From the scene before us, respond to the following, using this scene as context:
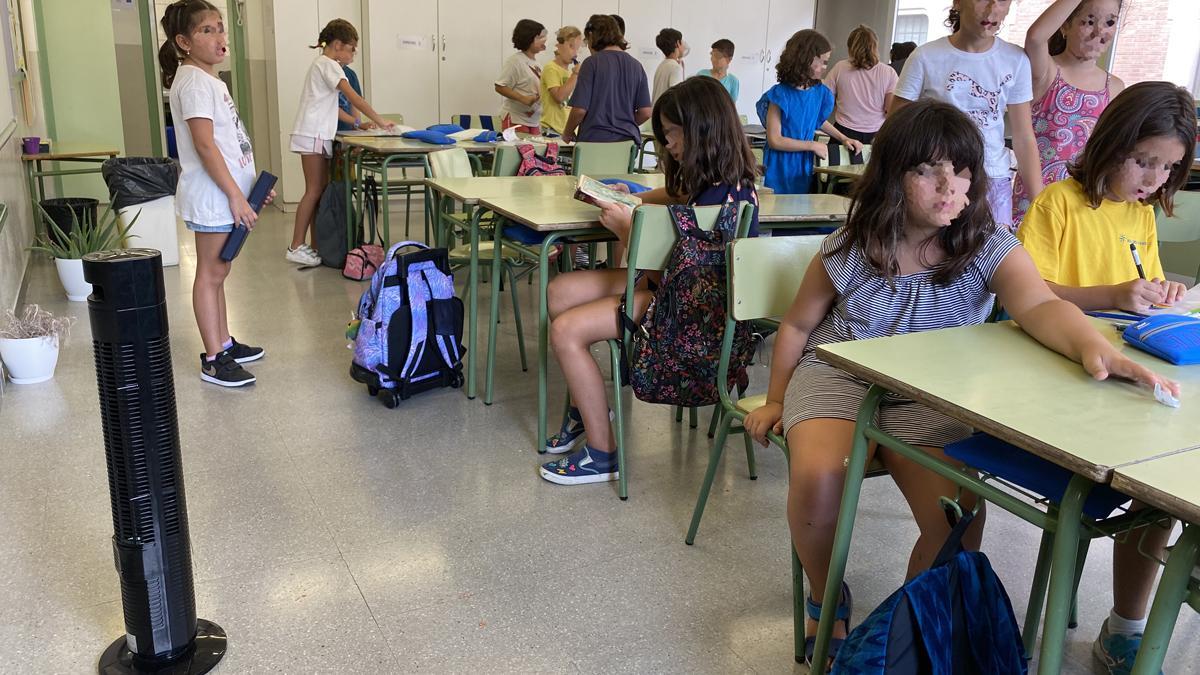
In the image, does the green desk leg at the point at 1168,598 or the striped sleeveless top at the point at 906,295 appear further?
the striped sleeveless top at the point at 906,295

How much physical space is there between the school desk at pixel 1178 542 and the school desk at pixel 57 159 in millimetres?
5348

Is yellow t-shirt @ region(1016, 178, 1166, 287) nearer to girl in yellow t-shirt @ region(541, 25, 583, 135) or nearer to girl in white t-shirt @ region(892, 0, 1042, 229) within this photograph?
girl in white t-shirt @ region(892, 0, 1042, 229)

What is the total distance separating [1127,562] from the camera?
1721mm

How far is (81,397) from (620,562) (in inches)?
79.6

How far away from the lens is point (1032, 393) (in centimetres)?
125

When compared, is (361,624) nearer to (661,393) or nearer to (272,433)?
(661,393)

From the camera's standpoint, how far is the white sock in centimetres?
175

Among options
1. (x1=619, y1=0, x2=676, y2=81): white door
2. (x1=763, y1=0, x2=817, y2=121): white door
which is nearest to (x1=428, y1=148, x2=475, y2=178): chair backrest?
(x1=619, y1=0, x2=676, y2=81): white door

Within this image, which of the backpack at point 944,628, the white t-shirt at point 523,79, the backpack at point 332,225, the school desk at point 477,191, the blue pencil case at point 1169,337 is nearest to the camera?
the backpack at point 944,628

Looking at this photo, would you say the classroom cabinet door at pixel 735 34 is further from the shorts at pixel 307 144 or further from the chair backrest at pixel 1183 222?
the chair backrest at pixel 1183 222

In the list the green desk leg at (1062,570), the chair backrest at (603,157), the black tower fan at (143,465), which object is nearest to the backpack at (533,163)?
the chair backrest at (603,157)

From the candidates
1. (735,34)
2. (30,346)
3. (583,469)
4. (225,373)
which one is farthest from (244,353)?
(735,34)

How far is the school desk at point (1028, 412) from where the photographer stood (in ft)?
3.60

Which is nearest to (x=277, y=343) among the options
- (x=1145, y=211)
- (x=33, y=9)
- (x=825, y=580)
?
(x=825, y=580)
